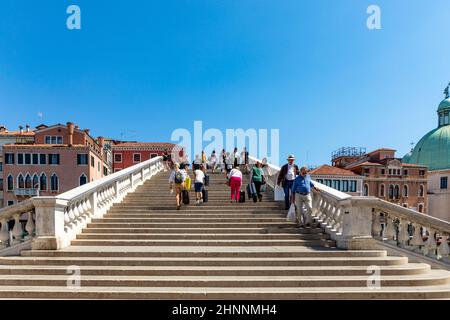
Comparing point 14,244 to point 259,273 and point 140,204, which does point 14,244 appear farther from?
point 259,273

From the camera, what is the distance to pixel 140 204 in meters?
8.95

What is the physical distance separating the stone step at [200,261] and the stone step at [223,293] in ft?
2.15

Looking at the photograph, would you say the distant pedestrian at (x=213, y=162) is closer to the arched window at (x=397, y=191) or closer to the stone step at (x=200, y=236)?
the stone step at (x=200, y=236)

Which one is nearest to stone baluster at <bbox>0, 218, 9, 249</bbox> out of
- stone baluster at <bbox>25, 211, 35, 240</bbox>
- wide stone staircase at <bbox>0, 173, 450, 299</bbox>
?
stone baluster at <bbox>25, 211, 35, 240</bbox>

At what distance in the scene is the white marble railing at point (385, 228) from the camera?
5.69 m

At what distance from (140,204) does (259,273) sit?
4.81 m

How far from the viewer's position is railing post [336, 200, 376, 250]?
5.96 m

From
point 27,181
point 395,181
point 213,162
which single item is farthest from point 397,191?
point 27,181

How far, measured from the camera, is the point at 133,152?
171 feet

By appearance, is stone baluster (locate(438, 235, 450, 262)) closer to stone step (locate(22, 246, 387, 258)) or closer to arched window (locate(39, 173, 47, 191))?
stone step (locate(22, 246, 387, 258))

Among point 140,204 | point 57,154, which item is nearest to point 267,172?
point 140,204

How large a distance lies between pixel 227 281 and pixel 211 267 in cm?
57

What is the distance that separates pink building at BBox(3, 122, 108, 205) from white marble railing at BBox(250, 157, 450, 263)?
38.1 metres
